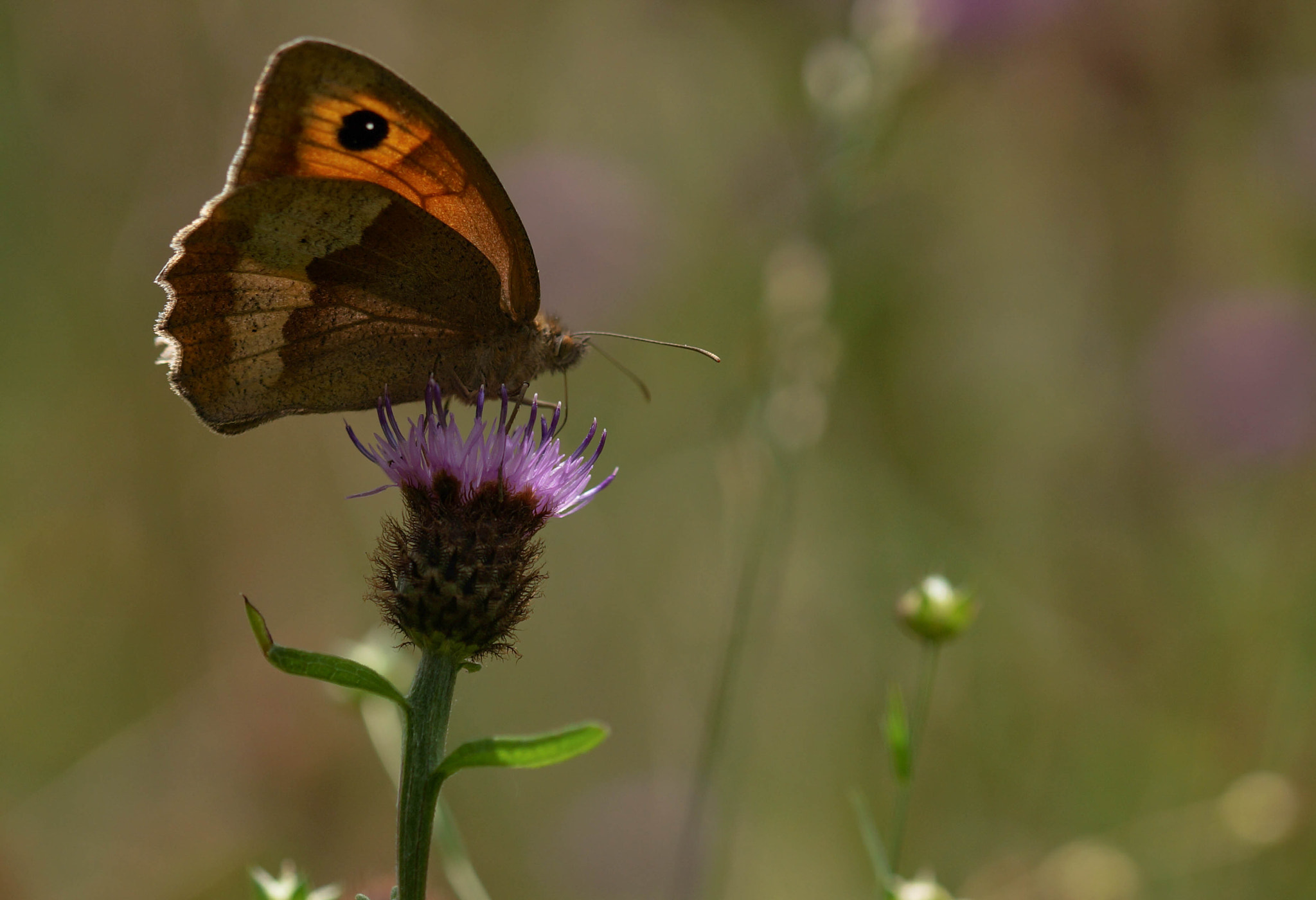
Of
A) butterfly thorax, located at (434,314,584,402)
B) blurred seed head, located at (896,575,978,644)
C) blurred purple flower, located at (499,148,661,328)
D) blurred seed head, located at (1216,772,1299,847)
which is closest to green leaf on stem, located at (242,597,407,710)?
blurred seed head, located at (896,575,978,644)

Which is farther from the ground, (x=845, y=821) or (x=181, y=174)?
(x=181, y=174)

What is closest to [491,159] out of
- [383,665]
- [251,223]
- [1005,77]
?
[1005,77]

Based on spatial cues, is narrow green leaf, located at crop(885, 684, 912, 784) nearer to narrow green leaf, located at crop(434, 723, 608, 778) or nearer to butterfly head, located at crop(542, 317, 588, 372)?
narrow green leaf, located at crop(434, 723, 608, 778)

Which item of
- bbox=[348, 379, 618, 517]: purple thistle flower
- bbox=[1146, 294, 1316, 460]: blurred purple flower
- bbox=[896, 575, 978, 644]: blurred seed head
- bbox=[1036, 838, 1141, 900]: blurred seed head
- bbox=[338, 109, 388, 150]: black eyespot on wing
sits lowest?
bbox=[1036, 838, 1141, 900]: blurred seed head

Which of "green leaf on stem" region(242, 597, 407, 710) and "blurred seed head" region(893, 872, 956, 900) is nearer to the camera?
"green leaf on stem" region(242, 597, 407, 710)

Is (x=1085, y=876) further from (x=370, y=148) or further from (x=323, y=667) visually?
(x=370, y=148)

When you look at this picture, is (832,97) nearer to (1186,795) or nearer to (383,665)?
(383,665)

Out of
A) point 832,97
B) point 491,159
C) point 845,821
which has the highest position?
point 491,159
